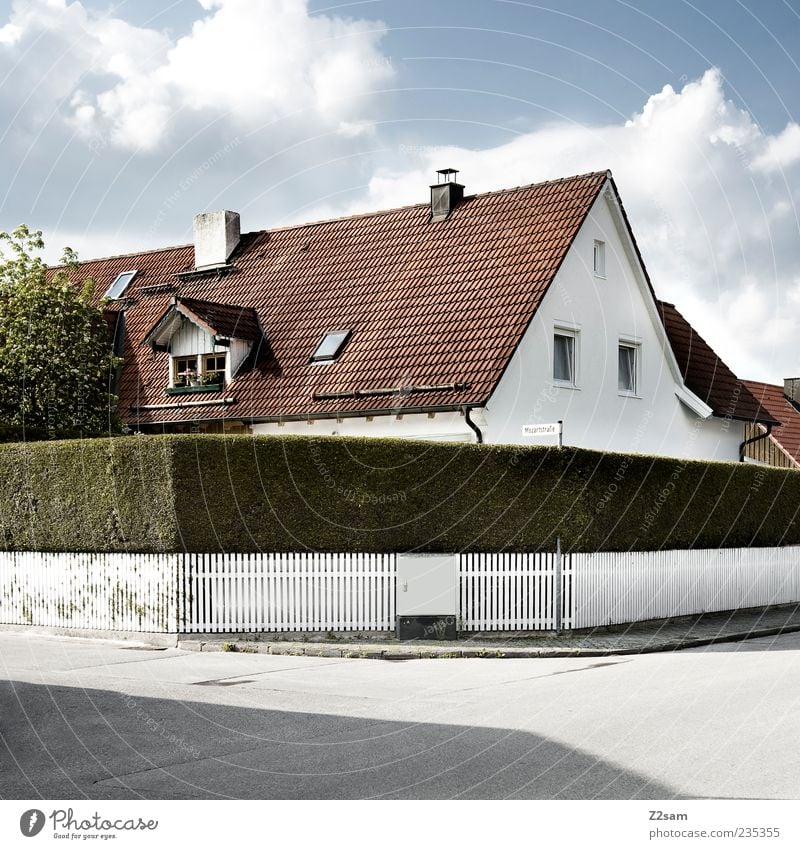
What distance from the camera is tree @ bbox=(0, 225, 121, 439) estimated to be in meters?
26.0

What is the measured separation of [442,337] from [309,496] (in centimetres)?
772

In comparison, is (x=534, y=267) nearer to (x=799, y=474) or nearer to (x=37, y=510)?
(x=799, y=474)

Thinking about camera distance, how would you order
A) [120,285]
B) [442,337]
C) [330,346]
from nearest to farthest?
1. [442,337]
2. [330,346]
3. [120,285]

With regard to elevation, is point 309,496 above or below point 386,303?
below

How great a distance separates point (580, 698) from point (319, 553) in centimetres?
713

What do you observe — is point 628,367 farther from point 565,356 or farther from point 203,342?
point 203,342

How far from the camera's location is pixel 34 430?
74.5 feet

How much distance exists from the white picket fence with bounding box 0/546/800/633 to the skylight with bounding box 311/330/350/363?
8.75 m

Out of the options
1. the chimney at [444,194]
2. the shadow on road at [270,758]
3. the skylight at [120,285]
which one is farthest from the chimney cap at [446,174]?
the shadow on road at [270,758]

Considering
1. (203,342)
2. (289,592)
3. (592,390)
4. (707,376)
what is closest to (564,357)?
(592,390)

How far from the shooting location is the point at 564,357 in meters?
26.9

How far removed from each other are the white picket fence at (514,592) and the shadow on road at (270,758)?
23.8 feet

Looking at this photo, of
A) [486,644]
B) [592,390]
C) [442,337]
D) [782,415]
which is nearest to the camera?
[486,644]
